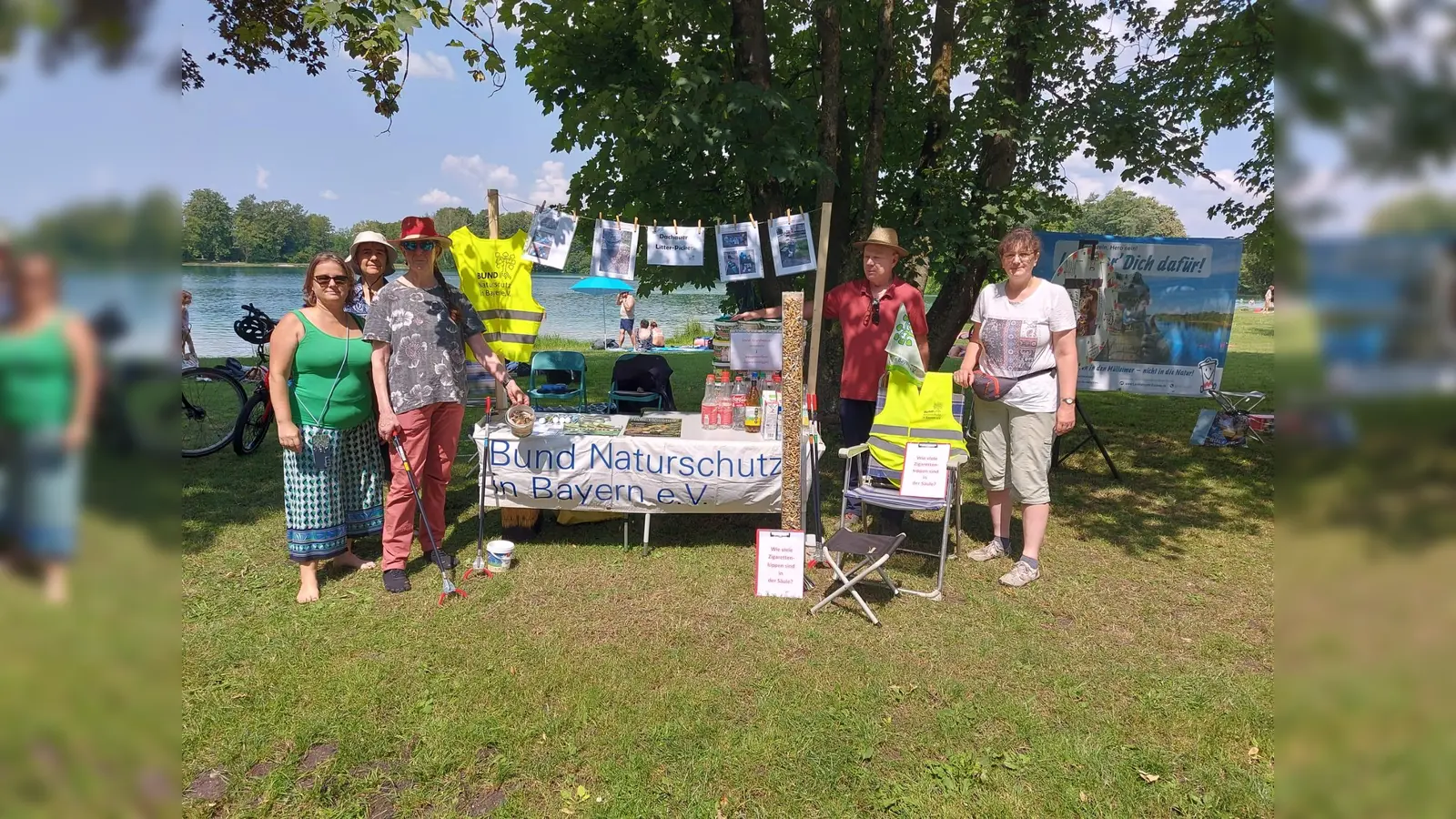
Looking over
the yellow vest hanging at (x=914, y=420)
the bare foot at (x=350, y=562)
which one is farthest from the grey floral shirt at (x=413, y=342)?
the yellow vest hanging at (x=914, y=420)

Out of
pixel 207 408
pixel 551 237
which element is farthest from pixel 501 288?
pixel 207 408

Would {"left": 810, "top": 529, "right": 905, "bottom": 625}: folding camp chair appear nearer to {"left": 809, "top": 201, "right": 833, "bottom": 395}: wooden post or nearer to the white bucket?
{"left": 809, "top": 201, "right": 833, "bottom": 395}: wooden post

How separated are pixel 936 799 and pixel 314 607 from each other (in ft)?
10.3

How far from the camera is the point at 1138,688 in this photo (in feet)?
10.4

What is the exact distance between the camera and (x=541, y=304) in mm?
18016

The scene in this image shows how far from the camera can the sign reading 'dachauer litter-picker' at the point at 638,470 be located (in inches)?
172

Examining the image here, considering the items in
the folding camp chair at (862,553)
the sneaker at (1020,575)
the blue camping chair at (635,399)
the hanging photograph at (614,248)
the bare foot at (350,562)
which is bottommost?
the bare foot at (350,562)

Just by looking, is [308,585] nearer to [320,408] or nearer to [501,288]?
[320,408]

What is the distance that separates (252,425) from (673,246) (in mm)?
4217

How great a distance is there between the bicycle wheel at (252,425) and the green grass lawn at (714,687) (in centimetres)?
152
